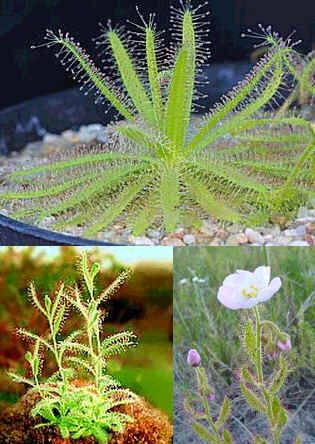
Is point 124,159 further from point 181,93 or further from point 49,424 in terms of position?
point 49,424

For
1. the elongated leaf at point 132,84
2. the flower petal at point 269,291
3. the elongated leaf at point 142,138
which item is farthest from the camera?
the elongated leaf at point 132,84

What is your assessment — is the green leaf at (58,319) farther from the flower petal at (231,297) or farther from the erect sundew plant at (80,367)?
the flower petal at (231,297)

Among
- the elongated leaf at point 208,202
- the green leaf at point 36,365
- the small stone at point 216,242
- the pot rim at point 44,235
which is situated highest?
the elongated leaf at point 208,202

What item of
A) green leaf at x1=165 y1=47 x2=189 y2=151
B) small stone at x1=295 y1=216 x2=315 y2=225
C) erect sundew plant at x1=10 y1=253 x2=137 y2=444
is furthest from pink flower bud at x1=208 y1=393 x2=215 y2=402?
green leaf at x1=165 y1=47 x2=189 y2=151

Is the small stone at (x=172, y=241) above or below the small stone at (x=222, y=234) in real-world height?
below

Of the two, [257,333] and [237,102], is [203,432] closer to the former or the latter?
[257,333]

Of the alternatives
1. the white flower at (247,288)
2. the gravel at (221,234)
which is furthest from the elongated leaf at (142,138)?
the white flower at (247,288)

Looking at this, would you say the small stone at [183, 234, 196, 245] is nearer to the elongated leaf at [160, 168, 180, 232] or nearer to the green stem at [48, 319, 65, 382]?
the elongated leaf at [160, 168, 180, 232]
